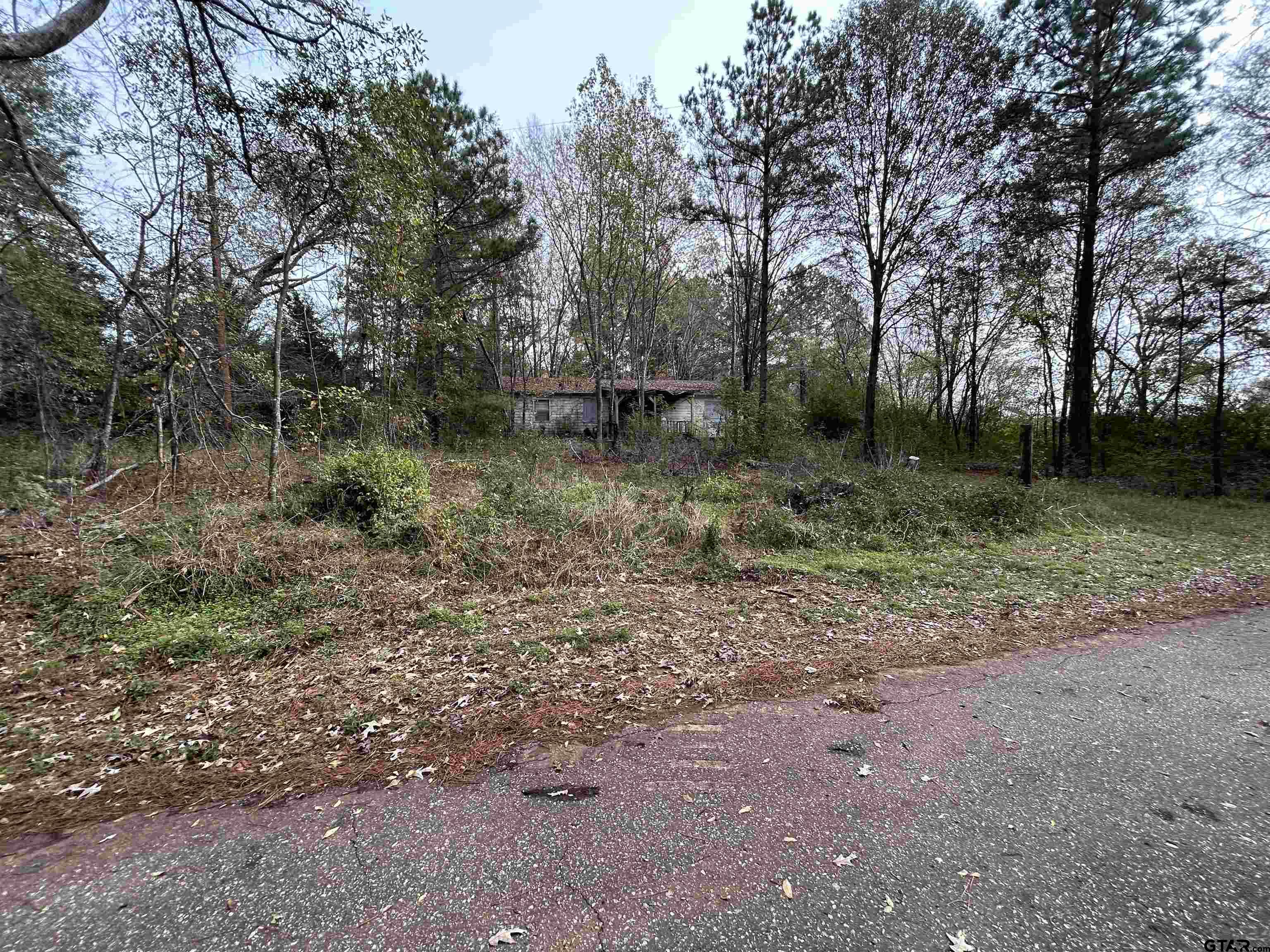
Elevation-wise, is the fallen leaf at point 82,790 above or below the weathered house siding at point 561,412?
below

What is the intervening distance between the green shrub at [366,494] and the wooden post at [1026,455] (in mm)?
10524

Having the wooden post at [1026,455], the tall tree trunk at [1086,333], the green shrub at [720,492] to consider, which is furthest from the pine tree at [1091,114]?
the green shrub at [720,492]

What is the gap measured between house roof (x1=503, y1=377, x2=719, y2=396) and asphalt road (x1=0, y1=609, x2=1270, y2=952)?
22.9 m

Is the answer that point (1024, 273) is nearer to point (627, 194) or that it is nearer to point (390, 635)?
point (627, 194)

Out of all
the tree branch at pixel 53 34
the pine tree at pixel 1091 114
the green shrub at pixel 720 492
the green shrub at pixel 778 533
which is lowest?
the green shrub at pixel 778 533

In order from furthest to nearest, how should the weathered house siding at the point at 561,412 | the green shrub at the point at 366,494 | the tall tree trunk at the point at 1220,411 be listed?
the weathered house siding at the point at 561,412 < the tall tree trunk at the point at 1220,411 < the green shrub at the point at 366,494

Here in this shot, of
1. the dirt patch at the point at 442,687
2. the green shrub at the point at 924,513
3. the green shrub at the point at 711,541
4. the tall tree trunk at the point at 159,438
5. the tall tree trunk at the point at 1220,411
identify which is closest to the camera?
the dirt patch at the point at 442,687

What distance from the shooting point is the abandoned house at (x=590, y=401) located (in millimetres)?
24953

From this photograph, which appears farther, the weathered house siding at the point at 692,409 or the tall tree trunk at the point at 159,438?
the weathered house siding at the point at 692,409

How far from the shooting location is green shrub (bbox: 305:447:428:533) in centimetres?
559

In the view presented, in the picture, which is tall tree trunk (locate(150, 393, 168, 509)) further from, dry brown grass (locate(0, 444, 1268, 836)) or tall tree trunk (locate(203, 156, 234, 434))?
tall tree trunk (locate(203, 156, 234, 434))

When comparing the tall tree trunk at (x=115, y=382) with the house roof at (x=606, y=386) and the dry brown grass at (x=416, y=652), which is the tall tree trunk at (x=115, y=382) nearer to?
the dry brown grass at (x=416, y=652)

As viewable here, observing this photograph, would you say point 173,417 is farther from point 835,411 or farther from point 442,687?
point 835,411

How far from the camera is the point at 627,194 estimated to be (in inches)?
600
